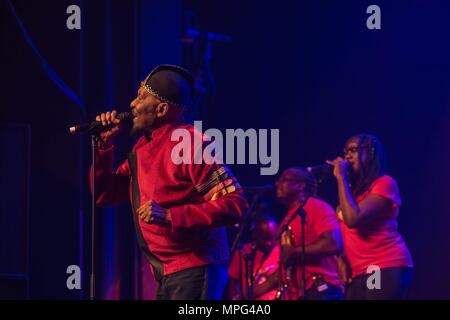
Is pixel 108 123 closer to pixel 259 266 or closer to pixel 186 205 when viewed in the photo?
pixel 186 205

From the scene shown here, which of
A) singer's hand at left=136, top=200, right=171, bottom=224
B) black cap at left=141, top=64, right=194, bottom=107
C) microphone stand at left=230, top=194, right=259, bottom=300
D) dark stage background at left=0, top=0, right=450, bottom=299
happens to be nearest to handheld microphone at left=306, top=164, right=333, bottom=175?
microphone stand at left=230, top=194, right=259, bottom=300

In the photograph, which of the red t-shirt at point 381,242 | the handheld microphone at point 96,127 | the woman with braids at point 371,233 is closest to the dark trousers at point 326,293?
the woman with braids at point 371,233

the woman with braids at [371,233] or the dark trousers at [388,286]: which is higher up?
the woman with braids at [371,233]

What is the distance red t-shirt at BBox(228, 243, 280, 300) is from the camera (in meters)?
7.00

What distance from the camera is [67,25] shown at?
601 cm

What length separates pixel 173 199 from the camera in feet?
13.0

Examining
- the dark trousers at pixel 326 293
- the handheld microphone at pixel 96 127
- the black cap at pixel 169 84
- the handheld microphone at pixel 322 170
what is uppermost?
the black cap at pixel 169 84

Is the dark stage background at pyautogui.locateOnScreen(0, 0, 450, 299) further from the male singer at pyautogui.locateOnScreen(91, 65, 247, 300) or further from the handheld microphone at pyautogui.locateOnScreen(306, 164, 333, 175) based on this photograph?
the male singer at pyautogui.locateOnScreen(91, 65, 247, 300)

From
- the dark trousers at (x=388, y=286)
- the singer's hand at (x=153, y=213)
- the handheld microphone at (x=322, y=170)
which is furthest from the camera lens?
the handheld microphone at (x=322, y=170)

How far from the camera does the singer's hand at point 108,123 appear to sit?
4090mm

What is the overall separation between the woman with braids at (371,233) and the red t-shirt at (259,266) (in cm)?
109

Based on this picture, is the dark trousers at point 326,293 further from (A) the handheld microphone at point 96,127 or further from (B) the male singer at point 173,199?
(A) the handheld microphone at point 96,127

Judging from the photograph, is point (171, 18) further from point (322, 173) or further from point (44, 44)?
point (322, 173)
